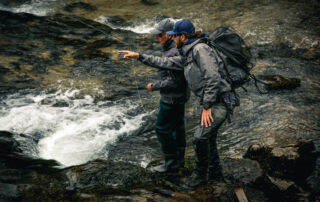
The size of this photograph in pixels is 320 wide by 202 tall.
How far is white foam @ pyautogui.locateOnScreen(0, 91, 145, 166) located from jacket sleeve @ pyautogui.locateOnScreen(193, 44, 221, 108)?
121 inches

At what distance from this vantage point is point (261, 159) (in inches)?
195

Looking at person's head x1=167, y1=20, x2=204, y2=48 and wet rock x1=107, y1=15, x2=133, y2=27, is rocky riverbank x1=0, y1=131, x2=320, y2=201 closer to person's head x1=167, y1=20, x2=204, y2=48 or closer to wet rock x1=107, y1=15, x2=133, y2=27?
person's head x1=167, y1=20, x2=204, y2=48

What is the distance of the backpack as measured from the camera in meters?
3.90

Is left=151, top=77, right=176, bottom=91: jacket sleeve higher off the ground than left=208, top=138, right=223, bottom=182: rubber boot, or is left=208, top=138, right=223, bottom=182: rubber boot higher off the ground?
left=151, top=77, right=176, bottom=91: jacket sleeve

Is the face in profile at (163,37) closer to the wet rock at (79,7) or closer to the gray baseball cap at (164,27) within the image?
the gray baseball cap at (164,27)

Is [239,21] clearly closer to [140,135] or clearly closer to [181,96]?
[140,135]

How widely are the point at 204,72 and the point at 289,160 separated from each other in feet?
7.02

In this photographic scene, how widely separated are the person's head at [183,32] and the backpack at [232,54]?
219mm

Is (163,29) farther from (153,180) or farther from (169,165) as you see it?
(153,180)

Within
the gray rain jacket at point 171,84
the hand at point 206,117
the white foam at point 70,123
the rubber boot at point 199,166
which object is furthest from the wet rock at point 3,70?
the hand at point 206,117

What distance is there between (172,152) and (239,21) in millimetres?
9746

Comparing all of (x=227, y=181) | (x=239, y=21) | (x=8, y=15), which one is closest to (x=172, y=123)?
(x=227, y=181)

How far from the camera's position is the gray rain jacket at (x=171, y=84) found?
434 centimetres

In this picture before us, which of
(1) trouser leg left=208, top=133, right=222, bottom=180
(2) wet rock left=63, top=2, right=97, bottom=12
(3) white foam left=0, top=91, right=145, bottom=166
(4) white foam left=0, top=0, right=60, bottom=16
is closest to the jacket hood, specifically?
(1) trouser leg left=208, top=133, right=222, bottom=180
